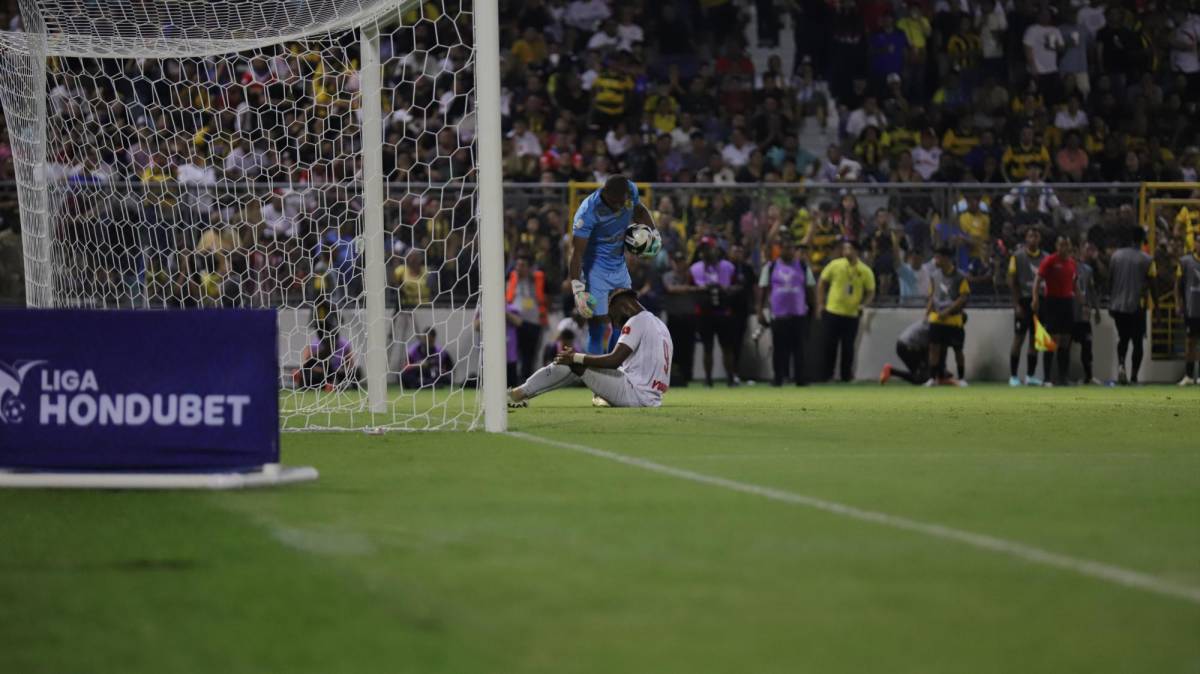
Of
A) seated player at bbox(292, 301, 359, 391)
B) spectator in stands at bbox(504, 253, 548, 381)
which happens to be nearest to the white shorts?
seated player at bbox(292, 301, 359, 391)

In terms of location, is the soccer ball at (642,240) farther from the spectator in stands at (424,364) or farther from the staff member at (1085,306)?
the staff member at (1085,306)

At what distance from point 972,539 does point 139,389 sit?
3.85m

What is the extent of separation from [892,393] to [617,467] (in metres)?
10.6

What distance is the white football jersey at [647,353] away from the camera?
1316 centimetres

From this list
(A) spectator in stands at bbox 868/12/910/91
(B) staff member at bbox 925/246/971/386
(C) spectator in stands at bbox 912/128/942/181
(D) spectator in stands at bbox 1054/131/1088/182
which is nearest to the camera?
(B) staff member at bbox 925/246/971/386

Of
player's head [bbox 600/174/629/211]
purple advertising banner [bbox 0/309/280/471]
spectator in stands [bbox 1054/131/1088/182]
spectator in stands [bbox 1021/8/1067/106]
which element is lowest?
purple advertising banner [bbox 0/309/280/471]

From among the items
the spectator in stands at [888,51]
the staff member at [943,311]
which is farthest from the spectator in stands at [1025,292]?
the spectator in stands at [888,51]

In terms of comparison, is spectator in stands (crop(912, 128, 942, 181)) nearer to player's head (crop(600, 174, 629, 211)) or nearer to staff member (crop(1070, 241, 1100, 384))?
staff member (crop(1070, 241, 1100, 384))

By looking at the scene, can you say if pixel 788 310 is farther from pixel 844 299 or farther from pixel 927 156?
pixel 927 156

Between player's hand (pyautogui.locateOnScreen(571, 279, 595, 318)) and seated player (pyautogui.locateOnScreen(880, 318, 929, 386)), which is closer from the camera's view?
player's hand (pyautogui.locateOnScreen(571, 279, 595, 318))

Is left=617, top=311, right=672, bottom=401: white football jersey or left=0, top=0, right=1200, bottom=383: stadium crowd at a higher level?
left=0, top=0, right=1200, bottom=383: stadium crowd

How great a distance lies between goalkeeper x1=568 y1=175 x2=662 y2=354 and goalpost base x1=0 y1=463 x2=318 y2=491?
5.88 meters

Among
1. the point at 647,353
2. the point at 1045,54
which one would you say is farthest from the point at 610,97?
the point at 647,353

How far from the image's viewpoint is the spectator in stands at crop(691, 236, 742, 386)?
21047 mm
